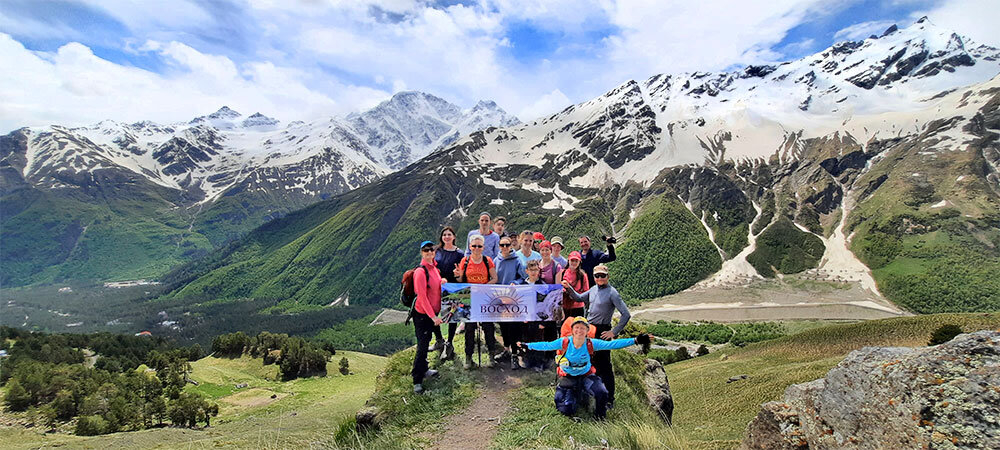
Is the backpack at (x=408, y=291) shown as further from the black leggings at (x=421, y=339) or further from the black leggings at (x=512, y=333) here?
the black leggings at (x=512, y=333)

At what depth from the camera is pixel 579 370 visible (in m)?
8.62

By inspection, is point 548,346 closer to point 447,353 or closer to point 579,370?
point 579,370

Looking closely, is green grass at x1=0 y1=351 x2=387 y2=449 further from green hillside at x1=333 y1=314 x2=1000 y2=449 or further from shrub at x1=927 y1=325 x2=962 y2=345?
shrub at x1=927 y1=325 x2=962 y2=345

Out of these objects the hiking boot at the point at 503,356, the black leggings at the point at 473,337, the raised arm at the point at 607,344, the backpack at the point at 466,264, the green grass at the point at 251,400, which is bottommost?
the green grass at the point at 251,400

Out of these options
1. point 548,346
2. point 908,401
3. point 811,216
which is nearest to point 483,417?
point 548,346

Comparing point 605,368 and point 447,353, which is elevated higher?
point 605,368

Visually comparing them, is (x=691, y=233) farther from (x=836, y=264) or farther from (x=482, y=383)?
(x=482, y=383)

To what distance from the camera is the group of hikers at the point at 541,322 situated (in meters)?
8.70

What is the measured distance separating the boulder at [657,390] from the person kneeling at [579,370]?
416cm

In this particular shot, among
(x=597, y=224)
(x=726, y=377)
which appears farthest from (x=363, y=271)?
(x=726, y=377)

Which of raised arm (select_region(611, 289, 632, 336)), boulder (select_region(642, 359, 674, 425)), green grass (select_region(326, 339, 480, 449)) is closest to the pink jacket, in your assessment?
green grass (select_region(326, 339, 480, 449))

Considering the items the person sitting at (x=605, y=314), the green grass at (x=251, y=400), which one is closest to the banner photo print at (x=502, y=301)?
the person sitting at (x=605, y=314)

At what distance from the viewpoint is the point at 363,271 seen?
18662 cm

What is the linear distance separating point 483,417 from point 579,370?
2.42 meters
